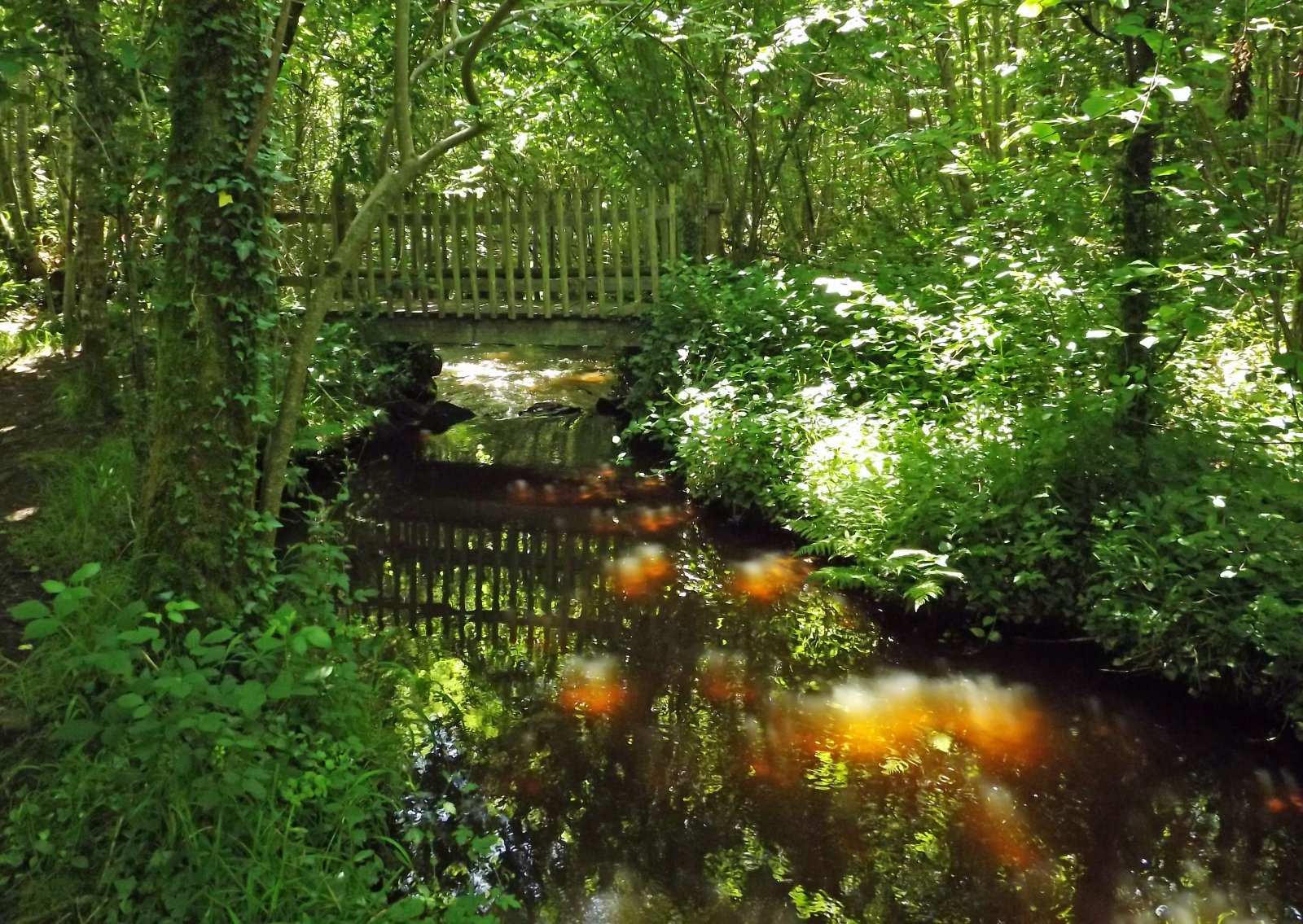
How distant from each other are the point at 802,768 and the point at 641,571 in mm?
2709

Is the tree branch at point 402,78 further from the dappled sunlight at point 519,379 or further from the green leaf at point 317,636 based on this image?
the dappled sunlight at point 519,379

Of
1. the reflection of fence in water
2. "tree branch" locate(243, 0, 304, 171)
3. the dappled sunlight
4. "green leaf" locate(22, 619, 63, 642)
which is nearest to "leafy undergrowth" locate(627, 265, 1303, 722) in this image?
the reflection of fence in water

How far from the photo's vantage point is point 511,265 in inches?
412

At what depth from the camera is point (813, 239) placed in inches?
508

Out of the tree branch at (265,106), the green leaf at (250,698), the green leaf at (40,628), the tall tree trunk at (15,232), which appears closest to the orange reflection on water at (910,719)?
the green leaf at (250,698)

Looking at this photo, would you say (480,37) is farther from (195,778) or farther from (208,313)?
(195,778)

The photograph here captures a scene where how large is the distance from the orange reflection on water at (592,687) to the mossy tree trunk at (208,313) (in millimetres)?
1956

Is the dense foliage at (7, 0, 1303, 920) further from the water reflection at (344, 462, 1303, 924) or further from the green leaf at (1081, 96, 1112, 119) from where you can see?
the water reflection at (344, 462, 1303, 924)

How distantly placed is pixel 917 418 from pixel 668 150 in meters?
6.41

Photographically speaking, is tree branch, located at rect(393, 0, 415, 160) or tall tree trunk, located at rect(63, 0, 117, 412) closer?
tree branch, located at rect(393, 0, 415, 160)

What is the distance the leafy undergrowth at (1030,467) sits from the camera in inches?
187

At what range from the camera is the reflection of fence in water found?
6.13 meters

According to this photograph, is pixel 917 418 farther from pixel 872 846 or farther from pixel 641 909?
pixel 641 909

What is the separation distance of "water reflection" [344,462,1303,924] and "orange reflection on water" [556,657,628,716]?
15 millimetres
